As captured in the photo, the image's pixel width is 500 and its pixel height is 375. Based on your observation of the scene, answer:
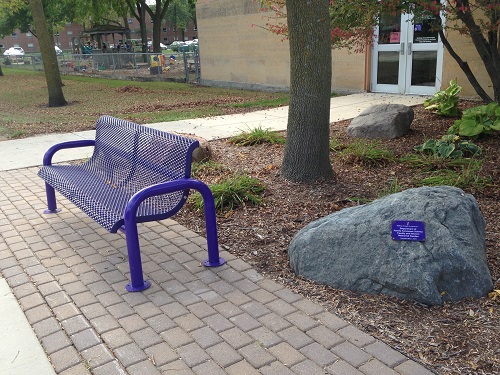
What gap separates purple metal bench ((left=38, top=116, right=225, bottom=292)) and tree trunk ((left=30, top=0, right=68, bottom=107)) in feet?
34.3

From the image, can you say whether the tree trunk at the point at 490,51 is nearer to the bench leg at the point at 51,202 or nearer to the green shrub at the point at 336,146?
the green shrub at the point at 336,146

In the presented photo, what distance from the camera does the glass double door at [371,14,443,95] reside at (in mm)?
12219

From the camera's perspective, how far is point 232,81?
1917 centimetres

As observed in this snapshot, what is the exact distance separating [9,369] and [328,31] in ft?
13.9

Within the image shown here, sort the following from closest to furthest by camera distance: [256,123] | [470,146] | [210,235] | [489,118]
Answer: [210,235], [470,146], [489,118], [256,123]

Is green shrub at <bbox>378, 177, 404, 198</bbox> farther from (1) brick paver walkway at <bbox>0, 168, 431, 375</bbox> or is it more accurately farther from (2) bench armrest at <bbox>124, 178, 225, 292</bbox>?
(2) bench armrest at <bbox>124, 178, 225, 292</bbox>

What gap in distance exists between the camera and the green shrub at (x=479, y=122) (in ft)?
23.2

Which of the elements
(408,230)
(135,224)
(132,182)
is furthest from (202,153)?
(408,230)

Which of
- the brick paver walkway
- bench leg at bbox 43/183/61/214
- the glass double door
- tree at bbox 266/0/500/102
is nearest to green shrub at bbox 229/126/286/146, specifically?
tree at bbox 266/0/500/102

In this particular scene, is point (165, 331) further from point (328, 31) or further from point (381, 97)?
point (381, 97)

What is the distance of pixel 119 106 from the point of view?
14.3m

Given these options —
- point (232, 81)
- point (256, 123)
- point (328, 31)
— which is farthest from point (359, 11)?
point (232, 81)

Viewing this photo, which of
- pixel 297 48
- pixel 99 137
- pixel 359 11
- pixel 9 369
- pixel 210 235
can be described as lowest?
pixel 9 369

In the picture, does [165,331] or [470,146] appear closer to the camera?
[165,331]
